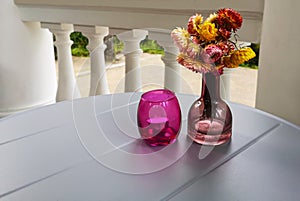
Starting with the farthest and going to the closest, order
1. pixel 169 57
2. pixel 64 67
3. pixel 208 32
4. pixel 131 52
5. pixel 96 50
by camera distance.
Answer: pixel 64 67, pixel 96 50, pixel 131 52, pixel 169 57, pixel 208 32

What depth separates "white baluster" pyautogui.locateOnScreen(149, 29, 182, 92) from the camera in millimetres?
1223

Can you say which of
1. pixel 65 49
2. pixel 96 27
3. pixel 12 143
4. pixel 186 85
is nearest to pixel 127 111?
pixel 186 85

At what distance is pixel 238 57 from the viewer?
0.76 m

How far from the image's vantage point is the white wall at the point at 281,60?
977mm

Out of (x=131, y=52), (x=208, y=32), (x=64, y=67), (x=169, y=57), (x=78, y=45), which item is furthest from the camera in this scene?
(x=78, y=45)

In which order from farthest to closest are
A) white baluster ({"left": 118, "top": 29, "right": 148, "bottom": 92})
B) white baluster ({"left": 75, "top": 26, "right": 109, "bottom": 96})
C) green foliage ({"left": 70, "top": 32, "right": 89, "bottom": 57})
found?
green foliage ({"left": 70, "top": 32, "right": 89, "bottom": 57}), white baluster ({"left": 75, "top": 26, "right": 109, "bottom": 96}), white baluster ({"left": 118, "top": 29, "right": 148, "bottom": 92})

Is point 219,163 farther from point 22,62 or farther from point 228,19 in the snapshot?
point 22,62

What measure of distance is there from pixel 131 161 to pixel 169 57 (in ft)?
1.78

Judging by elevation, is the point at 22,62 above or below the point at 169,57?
below

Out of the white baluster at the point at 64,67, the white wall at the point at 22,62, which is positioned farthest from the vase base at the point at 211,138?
the white wall at the point at 22,62

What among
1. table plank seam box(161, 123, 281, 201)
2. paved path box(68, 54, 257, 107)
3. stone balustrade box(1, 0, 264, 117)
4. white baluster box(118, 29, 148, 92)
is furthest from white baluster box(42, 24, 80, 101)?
table plank seam box(161, 123, 281, 201)

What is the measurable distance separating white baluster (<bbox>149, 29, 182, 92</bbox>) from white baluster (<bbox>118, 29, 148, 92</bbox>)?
0.08m

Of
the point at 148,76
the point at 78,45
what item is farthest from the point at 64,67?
the point at 78,45

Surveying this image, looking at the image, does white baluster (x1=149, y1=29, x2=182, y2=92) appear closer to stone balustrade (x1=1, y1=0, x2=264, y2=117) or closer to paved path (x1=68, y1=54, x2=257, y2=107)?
stone balustrade (x1=1, y1=0, x2=264, y2=117)
